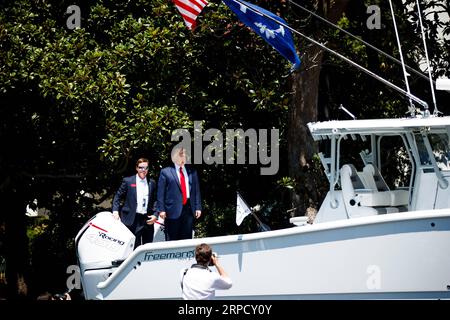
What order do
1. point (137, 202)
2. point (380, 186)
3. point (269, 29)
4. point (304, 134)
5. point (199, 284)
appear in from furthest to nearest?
point (304, 134) → point (137, 202) → point (269, 29) → point (380, 186) → point (199, 284)

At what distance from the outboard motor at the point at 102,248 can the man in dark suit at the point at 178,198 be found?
0.52 meters

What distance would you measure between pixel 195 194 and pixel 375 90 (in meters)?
6.40

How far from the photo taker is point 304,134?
1566cm

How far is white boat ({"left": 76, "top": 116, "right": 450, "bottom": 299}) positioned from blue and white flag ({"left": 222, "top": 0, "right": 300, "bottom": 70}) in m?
1.35

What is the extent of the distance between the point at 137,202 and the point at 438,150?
3877 mm

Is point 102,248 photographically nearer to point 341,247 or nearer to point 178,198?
point 178,198

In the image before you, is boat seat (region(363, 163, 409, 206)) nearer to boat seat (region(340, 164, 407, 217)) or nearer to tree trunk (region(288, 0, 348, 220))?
boat seat (region(340, 164, 407, 217))

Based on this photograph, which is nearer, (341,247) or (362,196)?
(341,247)

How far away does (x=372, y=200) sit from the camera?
10977mm

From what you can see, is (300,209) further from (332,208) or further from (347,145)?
(332,208)

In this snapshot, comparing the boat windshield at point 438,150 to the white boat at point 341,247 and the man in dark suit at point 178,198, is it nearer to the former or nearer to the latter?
the white boat at point 341,247

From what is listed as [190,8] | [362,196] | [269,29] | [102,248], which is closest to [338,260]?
[362,196]
